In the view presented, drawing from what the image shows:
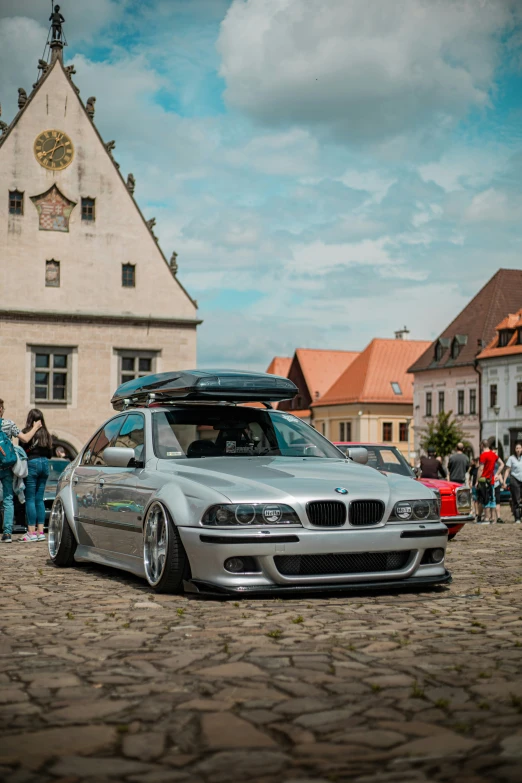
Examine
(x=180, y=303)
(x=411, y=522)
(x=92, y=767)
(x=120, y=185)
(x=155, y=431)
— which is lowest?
(x=92, y=767)

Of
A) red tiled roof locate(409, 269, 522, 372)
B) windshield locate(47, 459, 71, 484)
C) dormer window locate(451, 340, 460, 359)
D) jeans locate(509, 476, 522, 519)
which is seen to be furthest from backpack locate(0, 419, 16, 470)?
dormer window locate(451, 340, 460, 359)

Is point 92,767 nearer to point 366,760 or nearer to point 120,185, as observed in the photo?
point 366,760

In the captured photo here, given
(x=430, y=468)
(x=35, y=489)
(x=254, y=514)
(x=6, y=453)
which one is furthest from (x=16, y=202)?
(x=254, y=514)

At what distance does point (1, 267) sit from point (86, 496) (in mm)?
34401

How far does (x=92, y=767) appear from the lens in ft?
12.4

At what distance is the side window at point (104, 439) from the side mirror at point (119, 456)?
1057 millimetres

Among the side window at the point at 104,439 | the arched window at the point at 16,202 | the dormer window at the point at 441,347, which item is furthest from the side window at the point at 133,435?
the dormer window at the point at 441,347

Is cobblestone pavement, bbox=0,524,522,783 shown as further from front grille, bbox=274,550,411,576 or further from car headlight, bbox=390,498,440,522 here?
car headlight, bbox=390,498,440,522

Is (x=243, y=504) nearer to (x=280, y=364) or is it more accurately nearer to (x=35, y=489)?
(x=35, y=489)

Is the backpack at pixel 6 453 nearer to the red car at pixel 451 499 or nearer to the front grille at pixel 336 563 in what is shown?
the red car at pixel 451 499

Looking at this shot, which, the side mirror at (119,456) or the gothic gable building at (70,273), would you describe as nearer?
the side mirror at (119,456)

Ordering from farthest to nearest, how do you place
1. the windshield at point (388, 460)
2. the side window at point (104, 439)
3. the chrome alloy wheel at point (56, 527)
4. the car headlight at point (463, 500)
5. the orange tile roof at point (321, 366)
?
1. the orange tile roof at point (321, 366)
2. the windshield at point (388, 460)
3. the car headlight at point (463, 500)
4. the chrome alloy wheel at point (56, 527)
5. the side window at point (104, 439)

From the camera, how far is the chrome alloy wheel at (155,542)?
8414 mm

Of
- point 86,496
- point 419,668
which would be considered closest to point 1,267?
point 86,496
